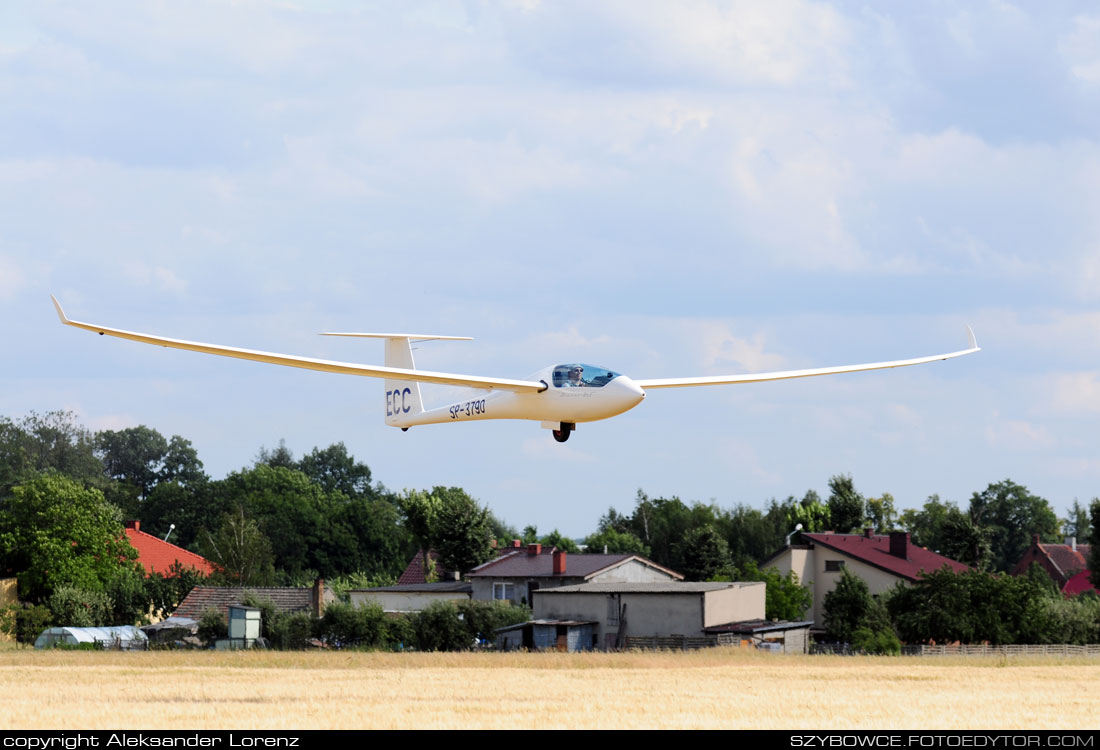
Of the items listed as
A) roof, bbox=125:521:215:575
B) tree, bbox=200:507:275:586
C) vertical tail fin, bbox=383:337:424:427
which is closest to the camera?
vertical tail fin, bbox=383:337:424:427

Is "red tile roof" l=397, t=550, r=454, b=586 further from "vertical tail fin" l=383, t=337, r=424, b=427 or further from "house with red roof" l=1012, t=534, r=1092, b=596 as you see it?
"vertical tail fin" l=383, t=337, r=424, b=427

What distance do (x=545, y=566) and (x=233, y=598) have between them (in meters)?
16.2

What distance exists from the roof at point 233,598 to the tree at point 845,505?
46418 millimetres

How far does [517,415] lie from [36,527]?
5511 cm

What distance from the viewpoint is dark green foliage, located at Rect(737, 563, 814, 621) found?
65688mm

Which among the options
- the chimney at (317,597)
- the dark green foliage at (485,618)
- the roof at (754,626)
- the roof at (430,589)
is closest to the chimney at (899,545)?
the roof at (754,626)

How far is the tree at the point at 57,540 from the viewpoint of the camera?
229 feet

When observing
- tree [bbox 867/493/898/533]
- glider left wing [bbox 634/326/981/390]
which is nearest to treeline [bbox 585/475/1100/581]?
tree [bbox 867/493/898/533]

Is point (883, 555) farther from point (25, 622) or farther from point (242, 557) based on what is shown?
point (25, 622)

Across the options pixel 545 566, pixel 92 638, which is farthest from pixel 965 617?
pixel 92 638

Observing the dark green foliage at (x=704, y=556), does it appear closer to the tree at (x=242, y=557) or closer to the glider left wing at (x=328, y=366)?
the tree at (x=242, y=557)

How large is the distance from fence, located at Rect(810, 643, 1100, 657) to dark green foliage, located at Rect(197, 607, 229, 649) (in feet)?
86.0

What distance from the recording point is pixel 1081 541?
5674 inches
